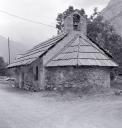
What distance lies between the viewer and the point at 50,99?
1692 centimetres

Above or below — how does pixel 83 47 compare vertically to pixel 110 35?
below

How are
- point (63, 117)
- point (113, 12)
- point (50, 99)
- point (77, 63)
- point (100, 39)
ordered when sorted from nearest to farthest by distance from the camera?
1. point (63, 117)
2. point (50, 99)
3. point (77, 63)
4. point (100, 39)
5. point (113, 12)

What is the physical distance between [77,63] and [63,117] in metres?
8.92

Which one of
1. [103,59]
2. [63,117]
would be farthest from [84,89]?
[63,117]

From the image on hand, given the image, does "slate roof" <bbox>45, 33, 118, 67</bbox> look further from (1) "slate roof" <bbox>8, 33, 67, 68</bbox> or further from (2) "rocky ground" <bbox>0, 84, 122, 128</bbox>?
(2) "rocky ground" <bbox>0, 84, 122, 128</bbox>

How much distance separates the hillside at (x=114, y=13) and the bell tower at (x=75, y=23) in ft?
380

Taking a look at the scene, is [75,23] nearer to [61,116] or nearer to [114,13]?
[61,116]

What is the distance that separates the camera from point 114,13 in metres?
164

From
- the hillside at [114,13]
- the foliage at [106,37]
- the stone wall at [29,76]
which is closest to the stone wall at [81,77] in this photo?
the stone wall at [29,76]

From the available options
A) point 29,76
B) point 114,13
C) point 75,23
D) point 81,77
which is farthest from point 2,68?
point 114,13

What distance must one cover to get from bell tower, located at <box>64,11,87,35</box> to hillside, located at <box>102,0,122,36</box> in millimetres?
115693

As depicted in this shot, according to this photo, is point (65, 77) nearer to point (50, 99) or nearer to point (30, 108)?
point (50, 99)

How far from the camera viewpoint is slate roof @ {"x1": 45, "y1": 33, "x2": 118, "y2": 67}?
2019 centimetres

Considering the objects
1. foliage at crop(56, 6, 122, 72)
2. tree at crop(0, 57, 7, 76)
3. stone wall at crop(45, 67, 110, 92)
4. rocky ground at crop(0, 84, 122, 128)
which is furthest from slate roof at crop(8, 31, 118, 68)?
tree at crop(0, 57, 7, 76)
